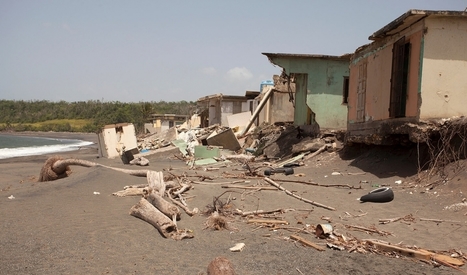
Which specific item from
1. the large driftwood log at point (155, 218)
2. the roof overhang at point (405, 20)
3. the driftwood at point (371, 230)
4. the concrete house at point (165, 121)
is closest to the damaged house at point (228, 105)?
the concrete house at point (165, 121)

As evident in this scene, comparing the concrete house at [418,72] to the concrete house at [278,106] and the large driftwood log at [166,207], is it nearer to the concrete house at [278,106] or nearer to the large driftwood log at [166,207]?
the large driftwood log at [166,207]

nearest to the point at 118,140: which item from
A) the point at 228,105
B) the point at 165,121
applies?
the point at 228,105

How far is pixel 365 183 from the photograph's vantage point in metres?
10.5

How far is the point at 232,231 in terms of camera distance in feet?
21.6

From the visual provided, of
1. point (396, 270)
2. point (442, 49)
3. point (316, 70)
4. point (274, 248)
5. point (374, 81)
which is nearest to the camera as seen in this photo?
point (396, 270)

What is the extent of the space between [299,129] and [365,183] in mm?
9560

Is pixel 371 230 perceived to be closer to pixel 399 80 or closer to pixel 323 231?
pixel 323 231

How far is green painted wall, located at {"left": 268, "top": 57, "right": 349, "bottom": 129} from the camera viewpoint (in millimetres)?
18672

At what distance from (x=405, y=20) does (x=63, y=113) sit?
9408 centimetres

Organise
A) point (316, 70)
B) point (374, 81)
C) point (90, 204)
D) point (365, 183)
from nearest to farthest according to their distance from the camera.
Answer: point (90, 204), point (365, 183), point (374, 81), point (316, 70)

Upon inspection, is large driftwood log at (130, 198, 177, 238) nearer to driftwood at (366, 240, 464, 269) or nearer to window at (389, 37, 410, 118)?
driftwood at (366, 240, 464, 269)

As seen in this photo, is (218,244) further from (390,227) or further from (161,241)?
(390,227)

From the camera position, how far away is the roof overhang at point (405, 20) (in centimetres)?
938

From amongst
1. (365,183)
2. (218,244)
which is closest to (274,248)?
(218,244)
